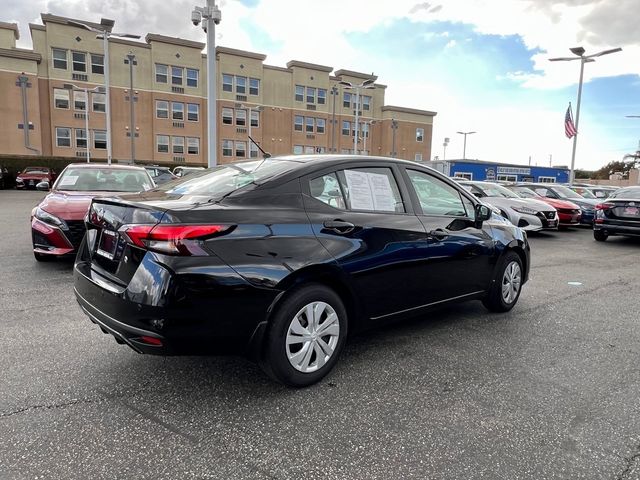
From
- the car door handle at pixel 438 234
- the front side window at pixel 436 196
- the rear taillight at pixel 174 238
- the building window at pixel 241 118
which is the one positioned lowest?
the car door handle at pixel 438 234

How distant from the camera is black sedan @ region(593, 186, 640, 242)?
1059 centimetres

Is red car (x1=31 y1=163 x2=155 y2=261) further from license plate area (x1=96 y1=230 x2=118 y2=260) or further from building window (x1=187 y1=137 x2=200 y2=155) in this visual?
building window (x1=187 y1=137 x2=200 y2=155)

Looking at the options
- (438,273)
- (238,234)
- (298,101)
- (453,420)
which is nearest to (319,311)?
(238,234)

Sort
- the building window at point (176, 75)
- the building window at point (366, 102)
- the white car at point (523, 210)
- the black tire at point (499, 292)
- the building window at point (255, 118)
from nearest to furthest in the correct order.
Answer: the black tire at point (499, 292), the white car at point (523, 210), the building window at point (176, 75), the building window at point (255, 118), the building window at point (366, 102)

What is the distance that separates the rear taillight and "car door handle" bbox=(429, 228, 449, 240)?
6.50ft

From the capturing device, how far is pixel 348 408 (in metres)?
2.95

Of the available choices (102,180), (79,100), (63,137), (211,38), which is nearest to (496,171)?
(211,38)

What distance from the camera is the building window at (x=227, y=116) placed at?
42.8 meters

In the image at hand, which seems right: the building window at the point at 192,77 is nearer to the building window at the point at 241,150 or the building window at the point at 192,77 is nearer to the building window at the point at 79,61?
the building window at the point at 241,150

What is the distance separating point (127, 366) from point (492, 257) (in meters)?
3.46

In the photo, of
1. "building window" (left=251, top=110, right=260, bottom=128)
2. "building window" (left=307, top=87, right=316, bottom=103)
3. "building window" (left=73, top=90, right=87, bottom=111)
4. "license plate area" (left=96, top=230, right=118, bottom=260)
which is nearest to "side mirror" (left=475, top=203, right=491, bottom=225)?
"license plate area" (left=96, top=230, right=118, bottom=260)

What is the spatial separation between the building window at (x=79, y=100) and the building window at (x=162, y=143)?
6059 mm

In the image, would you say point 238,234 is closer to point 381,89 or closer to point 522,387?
point 522,387

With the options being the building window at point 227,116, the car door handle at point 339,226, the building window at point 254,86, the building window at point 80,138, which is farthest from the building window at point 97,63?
the car door handle at point 339,226
